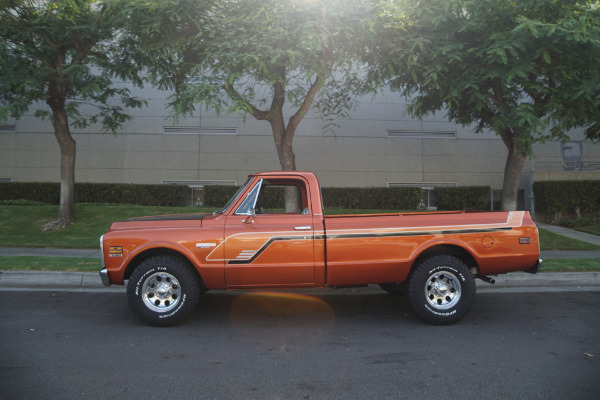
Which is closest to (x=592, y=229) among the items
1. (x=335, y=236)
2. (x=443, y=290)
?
(x=443, y=290)

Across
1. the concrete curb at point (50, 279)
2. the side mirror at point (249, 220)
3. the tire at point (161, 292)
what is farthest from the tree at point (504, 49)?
the concrete curb at point (50, 279)

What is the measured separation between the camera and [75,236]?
12.9 metres

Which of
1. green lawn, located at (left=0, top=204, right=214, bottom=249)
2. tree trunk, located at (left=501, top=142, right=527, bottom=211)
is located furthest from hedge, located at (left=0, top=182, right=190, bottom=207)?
tree trunk, located at (left=501, top=142, right=527, bottom=211)

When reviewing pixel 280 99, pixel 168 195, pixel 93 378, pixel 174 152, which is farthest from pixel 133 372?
pixel 174 152

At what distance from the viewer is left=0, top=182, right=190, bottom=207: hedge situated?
17.5 meters

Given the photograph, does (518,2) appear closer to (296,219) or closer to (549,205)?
(296,219)

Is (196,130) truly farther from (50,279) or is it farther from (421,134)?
(50,279)

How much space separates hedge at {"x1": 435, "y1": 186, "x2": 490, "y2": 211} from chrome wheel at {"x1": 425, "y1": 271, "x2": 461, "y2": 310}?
13484 millimetres

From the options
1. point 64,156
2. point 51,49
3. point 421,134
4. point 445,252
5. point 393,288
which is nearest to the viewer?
point 445,252

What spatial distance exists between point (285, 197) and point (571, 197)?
43.2 ft

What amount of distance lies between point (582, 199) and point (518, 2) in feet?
36.1

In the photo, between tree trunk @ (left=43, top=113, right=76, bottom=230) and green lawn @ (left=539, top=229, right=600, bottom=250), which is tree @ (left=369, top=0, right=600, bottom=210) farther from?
tree trunk @ (left=43, top=113, right=76, bottom=230)

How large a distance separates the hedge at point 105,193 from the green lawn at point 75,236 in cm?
147

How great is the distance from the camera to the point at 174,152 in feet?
63.2
